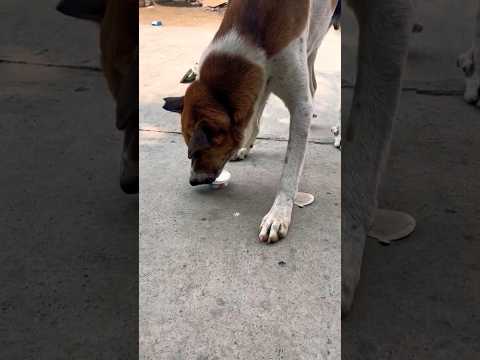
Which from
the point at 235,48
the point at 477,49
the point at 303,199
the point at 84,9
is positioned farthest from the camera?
the point at 303,199

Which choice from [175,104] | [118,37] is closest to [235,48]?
[175,104]

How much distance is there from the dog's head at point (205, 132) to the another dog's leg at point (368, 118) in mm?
455

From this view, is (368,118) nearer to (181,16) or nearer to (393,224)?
(393,224)

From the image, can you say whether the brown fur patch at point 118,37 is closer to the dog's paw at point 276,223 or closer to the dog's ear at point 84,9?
the dog's ear at point 84,9

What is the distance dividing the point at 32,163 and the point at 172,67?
70cm

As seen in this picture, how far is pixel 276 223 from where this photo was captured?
194 centimetres

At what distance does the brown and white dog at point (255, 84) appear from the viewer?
1.58 metres

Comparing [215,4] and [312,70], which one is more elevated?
[215,4]

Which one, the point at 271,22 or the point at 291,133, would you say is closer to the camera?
the point at 271,22

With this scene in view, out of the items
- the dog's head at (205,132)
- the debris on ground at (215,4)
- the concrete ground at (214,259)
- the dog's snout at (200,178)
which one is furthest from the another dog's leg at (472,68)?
the dog's snout at (200,178)

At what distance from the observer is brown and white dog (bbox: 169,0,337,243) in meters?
1.58

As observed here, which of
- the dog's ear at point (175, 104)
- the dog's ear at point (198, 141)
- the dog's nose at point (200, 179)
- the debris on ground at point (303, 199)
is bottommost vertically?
the debris on ground at point (303, 199)

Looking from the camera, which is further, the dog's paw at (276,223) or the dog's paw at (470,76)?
the dog's paw at (276,223)

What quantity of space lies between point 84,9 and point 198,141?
107 centimetres
